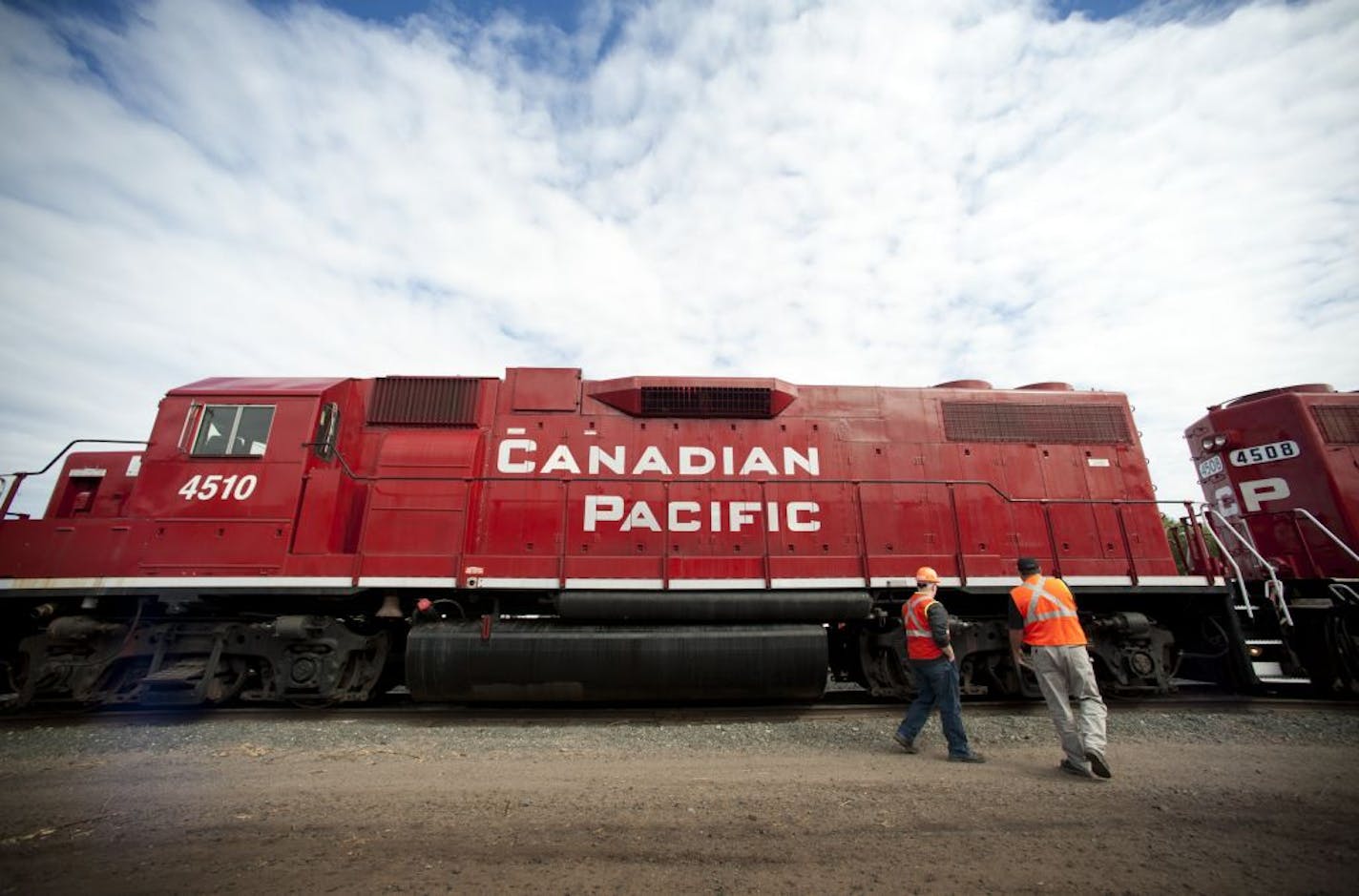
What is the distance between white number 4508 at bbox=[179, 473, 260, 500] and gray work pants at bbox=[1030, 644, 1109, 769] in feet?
25.8

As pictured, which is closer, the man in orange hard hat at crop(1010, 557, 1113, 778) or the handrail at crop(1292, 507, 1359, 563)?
the man in orange hard hat at crop(1010, 557, 1113, 778)

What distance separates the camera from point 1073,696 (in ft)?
14.9

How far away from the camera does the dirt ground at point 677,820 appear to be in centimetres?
274

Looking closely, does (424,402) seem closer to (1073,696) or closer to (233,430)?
(233,430)

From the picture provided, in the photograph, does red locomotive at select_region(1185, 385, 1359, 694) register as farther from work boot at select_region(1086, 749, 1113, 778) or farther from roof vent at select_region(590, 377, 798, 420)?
roof vent at select_region(590, 377, 798, 420)

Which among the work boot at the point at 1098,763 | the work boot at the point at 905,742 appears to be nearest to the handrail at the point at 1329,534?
the work boot at the point at 1098,763

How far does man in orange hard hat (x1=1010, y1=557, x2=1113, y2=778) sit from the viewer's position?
4254 millimetres

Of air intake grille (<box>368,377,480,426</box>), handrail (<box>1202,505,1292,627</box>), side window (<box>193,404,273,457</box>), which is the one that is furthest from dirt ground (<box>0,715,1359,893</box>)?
air intake grille (<box>368,377,480,426</box>)

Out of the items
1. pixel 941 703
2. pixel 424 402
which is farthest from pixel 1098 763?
pixel 424 402

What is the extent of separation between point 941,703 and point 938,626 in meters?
0.65

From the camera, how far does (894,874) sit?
8.96 ft

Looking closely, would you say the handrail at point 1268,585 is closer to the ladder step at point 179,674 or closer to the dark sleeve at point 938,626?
the dark sleeve at point 938,626

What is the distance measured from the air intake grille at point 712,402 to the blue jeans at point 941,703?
139 inches

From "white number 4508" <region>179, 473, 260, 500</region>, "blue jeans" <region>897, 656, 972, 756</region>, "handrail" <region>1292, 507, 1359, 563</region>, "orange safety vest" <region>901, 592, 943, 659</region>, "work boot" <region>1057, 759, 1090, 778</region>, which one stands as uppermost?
"white number 4508" <region>179, 473, 260, 500</region>
